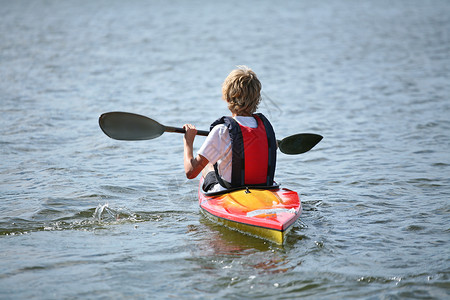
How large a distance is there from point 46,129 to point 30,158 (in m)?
1.44

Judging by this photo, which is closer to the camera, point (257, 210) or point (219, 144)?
point (257, 210)

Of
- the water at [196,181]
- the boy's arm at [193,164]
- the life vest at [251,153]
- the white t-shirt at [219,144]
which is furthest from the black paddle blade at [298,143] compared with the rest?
the boy's arm at [193,164]

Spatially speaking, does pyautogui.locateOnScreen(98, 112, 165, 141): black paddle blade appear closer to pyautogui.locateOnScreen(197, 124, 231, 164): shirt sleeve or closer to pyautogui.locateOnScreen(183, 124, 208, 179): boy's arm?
pyautogui.locateOnScreen(183, 124, 208, 179): boy's arm

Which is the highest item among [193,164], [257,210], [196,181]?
[193,164]

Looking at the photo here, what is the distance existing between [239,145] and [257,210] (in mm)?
522

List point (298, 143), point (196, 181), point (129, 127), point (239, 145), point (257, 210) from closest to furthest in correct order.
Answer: point (257, 210)
point (239, 145)
point (129, 127)
point (298, 143)
point (196, 181)

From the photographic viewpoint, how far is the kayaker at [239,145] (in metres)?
4.48

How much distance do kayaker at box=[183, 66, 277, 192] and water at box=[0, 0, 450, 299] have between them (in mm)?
472

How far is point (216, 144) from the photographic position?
4.47 m

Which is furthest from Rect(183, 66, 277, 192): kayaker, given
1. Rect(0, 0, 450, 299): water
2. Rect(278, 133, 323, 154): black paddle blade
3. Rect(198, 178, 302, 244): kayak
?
Rect(278, 133, 323, 154): black paddle blade

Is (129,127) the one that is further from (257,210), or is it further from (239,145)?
(257,210)

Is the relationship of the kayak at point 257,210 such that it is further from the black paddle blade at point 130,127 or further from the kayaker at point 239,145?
the black paddle blade at point 130,127

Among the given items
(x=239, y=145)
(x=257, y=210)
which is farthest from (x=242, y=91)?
(x=257, y=210)

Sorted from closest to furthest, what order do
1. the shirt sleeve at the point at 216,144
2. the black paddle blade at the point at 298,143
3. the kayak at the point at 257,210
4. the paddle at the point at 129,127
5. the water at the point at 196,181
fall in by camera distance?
the water at the point at 196,181, the kayak at the point at 257,210, the shirt sleeve at the point at 216,144, the paddle at the point at 129,127, the black paddle blade at the point at 298,143
